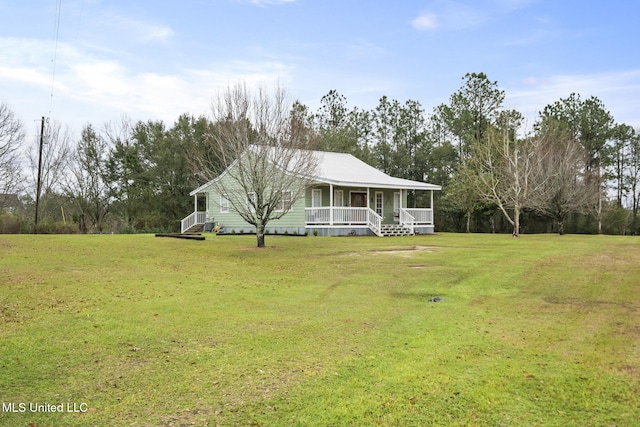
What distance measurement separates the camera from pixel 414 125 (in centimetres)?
4897

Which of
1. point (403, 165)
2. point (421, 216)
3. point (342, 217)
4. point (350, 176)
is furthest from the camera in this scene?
point (403, 165)

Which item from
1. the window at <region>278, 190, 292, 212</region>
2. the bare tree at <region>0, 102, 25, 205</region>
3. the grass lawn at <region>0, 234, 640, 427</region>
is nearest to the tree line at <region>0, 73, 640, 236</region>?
the bare tree at <region>0, 102, 25, 205</region>

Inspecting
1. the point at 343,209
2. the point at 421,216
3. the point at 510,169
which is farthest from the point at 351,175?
the point at 510,169

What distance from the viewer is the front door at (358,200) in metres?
30.5

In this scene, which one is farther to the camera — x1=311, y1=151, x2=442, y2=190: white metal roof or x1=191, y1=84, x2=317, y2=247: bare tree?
x1=311, y1=151, x2=442, y2=190: white metal roof

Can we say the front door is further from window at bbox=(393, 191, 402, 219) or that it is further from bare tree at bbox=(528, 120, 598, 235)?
bare tree at bbox=(528, 120, 598, 235)

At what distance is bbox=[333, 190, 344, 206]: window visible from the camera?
2966 centimetres

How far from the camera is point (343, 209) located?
2725 cm

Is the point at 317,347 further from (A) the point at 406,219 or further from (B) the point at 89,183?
(B) the point at 89,183

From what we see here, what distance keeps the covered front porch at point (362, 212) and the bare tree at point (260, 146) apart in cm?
725

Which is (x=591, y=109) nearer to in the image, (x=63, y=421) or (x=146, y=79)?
(x=146, y=79)

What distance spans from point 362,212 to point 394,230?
208cm

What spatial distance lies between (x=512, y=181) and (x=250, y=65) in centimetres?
1712

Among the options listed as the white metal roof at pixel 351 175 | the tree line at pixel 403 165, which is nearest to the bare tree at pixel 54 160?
the tree line at pixel 403 165
